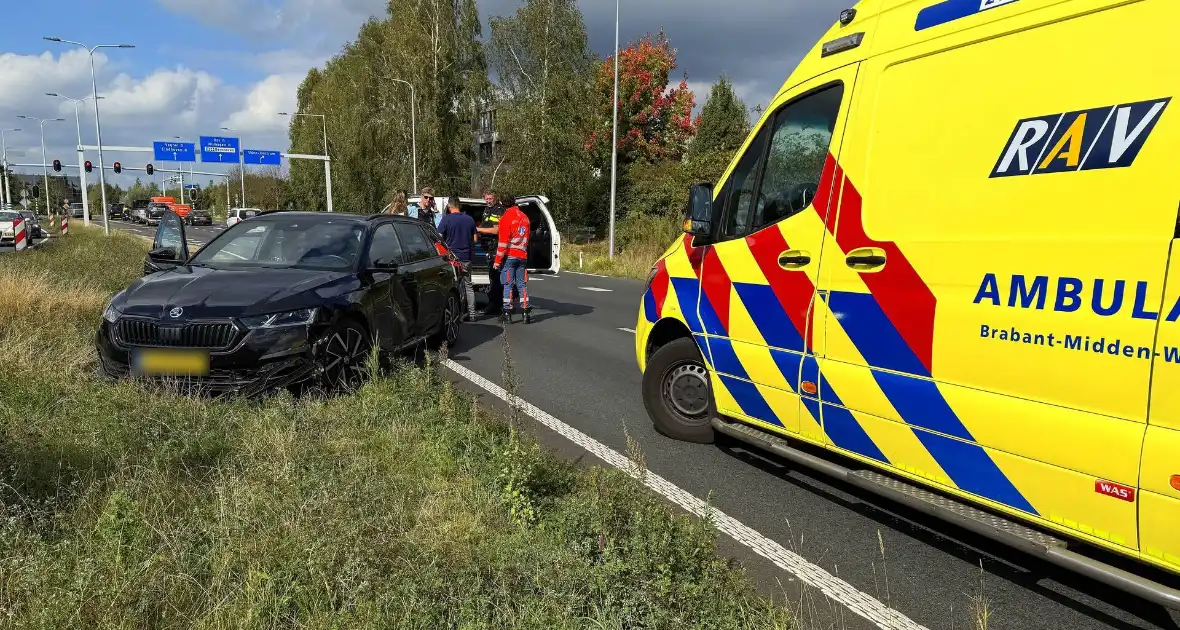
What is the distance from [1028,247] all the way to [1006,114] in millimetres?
551

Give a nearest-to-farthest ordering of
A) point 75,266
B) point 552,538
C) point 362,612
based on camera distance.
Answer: point 362,612 < point 552,538 < point 75,266

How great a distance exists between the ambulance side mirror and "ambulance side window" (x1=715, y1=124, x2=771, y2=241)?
0.07m

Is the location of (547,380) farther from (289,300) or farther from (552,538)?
(552,538)

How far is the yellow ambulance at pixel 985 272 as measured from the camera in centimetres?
226

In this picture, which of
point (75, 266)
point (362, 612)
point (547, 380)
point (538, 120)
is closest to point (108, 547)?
point (362, 612)

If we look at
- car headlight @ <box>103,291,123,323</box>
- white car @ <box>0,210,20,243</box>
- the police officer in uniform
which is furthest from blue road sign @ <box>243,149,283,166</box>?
car headlight @ <box>103,291,123,323</box>

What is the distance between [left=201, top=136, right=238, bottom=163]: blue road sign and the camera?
40.9 metres

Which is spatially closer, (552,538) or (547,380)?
(552,538)

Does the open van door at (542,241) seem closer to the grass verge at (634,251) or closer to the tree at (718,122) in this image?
the grass verge at (634,251)

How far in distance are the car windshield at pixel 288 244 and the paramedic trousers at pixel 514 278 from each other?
3223mm

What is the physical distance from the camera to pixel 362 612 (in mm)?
2322

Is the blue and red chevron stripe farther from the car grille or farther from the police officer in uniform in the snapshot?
the police officer in uniform

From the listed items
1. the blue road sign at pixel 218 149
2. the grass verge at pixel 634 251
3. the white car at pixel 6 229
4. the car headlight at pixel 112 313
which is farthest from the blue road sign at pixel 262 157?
the car headlight at pixel 112 313

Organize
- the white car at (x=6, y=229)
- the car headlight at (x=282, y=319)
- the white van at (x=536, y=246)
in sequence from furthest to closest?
the white car at (x=6, y=229), the white van at (x=536, y=246), the car headlight at (x=282, y=319)
